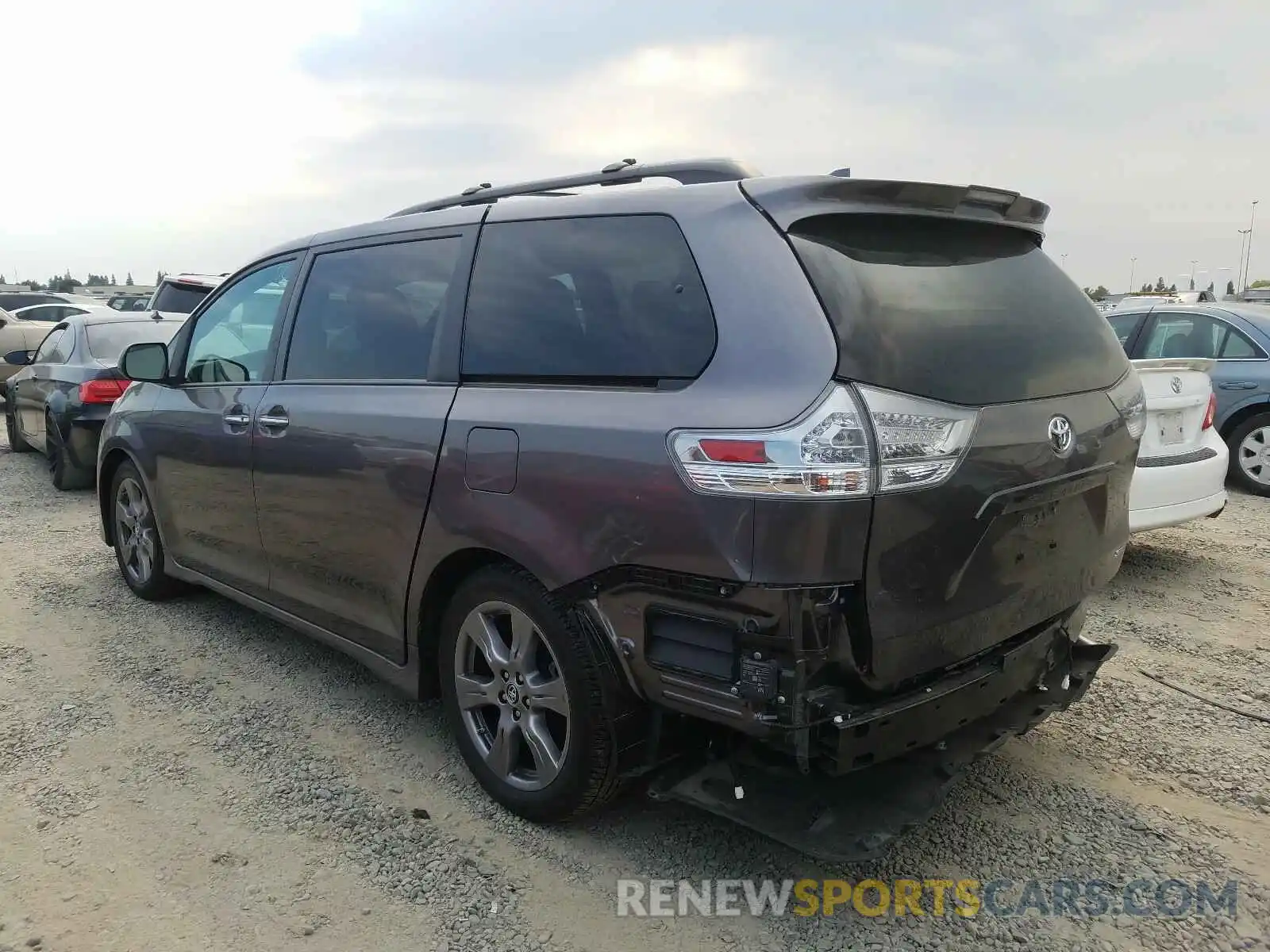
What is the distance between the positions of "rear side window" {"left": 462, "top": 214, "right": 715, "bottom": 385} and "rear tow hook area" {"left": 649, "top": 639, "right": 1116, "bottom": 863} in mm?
1101

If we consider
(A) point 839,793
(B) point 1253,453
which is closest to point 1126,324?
(B) point 1253,453

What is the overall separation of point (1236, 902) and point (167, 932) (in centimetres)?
287

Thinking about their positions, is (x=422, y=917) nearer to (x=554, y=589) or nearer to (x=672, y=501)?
(x=554, y=589)

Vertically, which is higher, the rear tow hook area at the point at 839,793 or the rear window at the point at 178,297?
the rear window at the point at 178,297

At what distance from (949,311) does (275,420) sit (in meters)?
2.62

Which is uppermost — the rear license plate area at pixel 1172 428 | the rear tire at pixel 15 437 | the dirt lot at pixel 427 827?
the rear license plate area at pixel 1172 428

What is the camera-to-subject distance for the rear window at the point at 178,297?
11.4m

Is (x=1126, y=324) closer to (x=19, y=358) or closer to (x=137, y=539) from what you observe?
(x=137, y=539)

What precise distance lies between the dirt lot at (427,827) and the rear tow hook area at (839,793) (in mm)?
303

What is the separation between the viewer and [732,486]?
2.25 metres

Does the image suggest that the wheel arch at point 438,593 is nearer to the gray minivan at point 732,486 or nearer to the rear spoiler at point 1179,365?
the gray minivan at point 732,486

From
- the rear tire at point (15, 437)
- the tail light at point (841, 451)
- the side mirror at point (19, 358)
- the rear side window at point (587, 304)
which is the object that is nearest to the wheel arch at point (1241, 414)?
the tail light at point (841, 451)

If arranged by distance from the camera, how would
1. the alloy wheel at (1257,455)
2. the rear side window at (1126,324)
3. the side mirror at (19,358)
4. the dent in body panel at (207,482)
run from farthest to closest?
the side mirror at (19,358) < the rear side window at (1126,324) < the alloy wheel at (1257,455) < the dent in body panel at (207,482)

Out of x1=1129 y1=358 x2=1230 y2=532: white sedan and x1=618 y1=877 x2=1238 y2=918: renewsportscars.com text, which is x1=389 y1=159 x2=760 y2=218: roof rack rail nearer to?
x1=618 y1=877 x2=1238 y2=918: renewsportscars.com text
